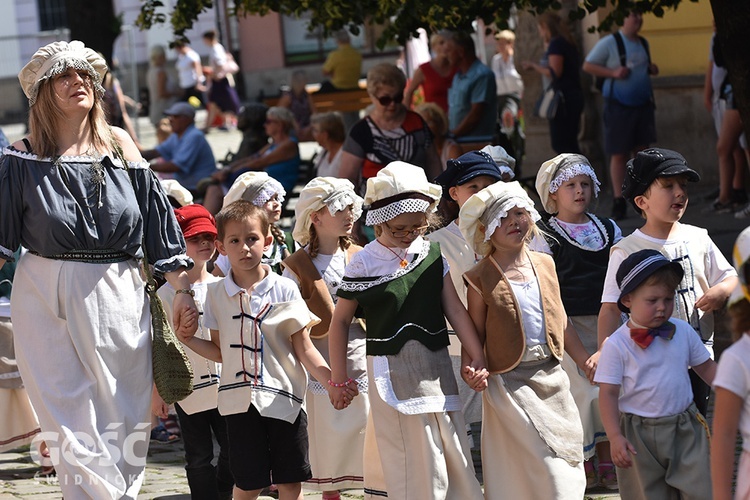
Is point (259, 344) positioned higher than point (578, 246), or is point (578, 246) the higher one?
point (578, 246)

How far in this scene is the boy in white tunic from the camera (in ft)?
18.6

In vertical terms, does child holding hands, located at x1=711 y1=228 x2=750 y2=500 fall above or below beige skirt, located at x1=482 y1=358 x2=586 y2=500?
above

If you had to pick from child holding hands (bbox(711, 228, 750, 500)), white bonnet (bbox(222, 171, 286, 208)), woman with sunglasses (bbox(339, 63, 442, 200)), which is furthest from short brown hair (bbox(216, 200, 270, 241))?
woman with sunglasses (bbox(339, 63, 442, 200))

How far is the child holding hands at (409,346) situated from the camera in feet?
17.7

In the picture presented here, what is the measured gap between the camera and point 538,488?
17.9 feet

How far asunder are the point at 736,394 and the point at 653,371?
4.02 feet

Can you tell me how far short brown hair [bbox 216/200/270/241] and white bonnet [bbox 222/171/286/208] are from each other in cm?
107

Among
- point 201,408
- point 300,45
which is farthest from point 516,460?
point 300,45

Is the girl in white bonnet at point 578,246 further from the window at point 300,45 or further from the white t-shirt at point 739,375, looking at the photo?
the window at point 300,45

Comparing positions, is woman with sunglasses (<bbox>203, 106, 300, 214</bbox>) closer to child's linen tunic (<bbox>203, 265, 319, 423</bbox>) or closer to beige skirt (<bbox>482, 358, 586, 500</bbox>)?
child's linen tunic (<bbox>203, 265, 319, 423</bbox>)

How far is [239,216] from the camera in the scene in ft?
18.7

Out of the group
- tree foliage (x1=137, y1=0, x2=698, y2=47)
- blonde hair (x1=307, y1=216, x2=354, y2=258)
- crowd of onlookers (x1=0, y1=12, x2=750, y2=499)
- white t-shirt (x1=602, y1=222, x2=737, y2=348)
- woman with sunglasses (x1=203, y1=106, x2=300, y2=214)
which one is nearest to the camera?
crowd of onlookers (x1=0, y1=12, x2=750, y2=499)

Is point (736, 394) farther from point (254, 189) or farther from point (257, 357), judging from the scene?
point (254, 189)

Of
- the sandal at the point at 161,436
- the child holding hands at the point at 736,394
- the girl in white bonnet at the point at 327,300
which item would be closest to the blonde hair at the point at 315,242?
the girl in white bonnet at the point at 327,300
